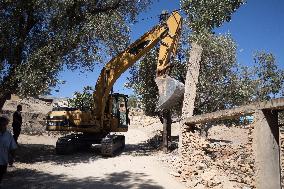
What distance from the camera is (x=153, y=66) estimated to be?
67.5ft

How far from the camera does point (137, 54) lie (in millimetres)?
15734

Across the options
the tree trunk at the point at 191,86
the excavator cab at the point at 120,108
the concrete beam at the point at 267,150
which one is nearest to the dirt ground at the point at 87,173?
the tree trunk at the point at 191,86

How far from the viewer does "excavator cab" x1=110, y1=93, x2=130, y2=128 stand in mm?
17859

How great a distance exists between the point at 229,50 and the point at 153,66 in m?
7.34

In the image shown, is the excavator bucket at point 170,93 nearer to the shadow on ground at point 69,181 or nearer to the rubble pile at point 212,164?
the rubble pile at point 212,164

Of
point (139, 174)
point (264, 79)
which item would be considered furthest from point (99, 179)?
point (264, 79)

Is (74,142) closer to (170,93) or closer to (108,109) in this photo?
(108,109)

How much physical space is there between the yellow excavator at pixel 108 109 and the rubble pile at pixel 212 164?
4009 millimetres

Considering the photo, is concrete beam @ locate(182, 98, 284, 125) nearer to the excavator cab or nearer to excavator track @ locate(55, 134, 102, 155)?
excavator track @ locate(55, 134, 102, 155)

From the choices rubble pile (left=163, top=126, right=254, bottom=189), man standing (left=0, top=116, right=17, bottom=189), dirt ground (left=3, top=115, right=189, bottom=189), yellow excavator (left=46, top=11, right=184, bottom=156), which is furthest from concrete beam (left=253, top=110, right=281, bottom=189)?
yellow excavator (left=46, top=11, right=184, bottom=156)

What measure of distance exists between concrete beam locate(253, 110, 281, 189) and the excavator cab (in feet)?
41.4

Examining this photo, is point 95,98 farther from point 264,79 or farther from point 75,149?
point 264,79

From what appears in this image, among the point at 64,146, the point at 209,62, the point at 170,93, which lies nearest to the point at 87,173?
the point at 170,93

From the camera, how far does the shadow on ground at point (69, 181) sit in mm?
9238
